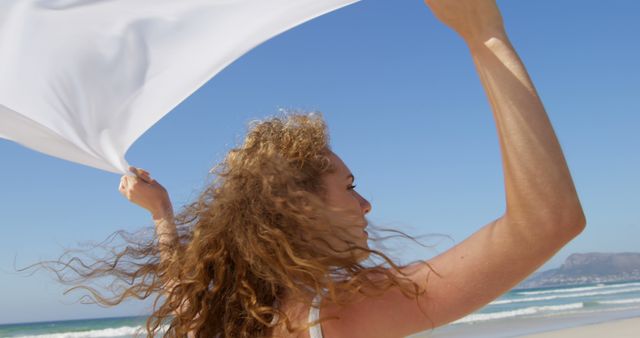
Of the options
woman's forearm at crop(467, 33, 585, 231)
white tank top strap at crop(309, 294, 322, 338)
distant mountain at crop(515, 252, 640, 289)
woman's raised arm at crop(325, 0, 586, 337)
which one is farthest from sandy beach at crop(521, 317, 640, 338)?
distant mountain at crop(515, 252, 640, 289)

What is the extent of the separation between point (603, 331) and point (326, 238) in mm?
13029

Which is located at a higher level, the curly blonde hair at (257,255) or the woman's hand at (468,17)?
the woman's hand at (468,17)

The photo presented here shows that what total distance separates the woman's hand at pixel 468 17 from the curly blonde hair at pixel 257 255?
610mm

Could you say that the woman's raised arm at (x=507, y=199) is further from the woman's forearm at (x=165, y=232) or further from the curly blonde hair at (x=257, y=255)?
the woman's forearm at (x=165, y=232)

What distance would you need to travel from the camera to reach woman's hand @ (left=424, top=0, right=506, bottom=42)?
1.58 metres

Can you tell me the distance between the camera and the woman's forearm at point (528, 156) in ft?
4.79

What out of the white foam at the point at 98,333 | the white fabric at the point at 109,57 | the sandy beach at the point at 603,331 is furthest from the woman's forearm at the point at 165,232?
the white foam at the point at 98,333

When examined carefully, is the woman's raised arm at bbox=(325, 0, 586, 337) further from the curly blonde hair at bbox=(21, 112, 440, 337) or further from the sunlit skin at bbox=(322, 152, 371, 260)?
the sunlit skin at bbox=(322, 152, 371, 260)

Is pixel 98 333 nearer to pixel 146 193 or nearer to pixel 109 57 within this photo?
pixel 146 193

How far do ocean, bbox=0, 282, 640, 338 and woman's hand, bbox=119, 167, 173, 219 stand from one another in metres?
7.66

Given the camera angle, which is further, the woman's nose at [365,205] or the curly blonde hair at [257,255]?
the woman's nose at [365,205]

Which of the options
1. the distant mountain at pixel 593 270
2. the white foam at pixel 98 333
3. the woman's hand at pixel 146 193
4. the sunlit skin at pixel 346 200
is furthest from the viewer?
the distant mountain at pixel 593 270

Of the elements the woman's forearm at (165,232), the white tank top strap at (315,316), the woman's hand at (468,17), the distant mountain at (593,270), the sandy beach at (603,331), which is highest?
the woman's hand at (468,17)

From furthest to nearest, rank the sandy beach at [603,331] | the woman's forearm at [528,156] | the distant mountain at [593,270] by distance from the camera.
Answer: the distant mountain at [593,270], the sandy beach at [603,331], the woman's forearm at [528,156]
